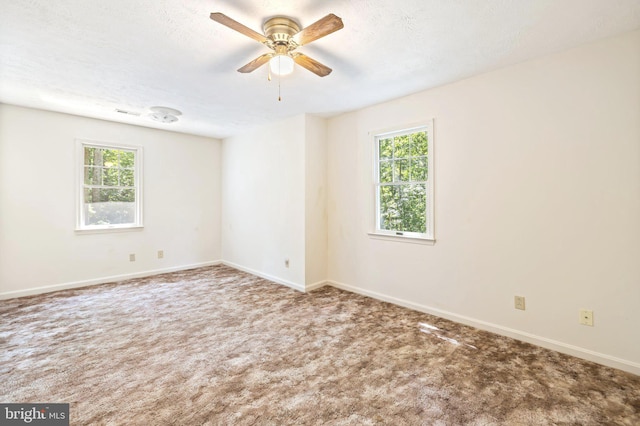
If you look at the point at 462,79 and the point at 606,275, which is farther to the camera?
the point at 462,79

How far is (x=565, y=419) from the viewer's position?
1.71 metres

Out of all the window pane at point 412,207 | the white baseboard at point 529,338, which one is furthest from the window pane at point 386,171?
the white baseboard at point 529,338

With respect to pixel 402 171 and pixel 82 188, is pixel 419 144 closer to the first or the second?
pixel 402 171

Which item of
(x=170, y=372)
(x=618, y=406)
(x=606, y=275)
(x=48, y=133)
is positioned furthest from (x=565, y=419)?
(x=48, y=133)

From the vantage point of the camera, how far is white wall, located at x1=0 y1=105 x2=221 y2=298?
12.6 ft

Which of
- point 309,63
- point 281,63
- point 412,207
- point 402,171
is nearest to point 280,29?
point 281,63

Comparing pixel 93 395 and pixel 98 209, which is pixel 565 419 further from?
pixel 98 209

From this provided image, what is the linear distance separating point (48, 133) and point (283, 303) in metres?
4.01

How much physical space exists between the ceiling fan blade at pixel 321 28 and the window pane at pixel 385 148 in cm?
203

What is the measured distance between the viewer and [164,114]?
3992 mm

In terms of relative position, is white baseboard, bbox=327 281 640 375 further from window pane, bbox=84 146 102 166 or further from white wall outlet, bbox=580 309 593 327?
window pane, bbox=84 146 102 166

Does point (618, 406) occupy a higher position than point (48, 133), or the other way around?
point (48, 133)

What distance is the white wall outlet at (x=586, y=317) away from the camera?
235 centimetres

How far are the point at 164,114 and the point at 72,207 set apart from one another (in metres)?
1.97
